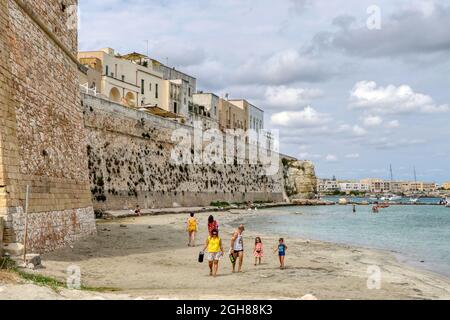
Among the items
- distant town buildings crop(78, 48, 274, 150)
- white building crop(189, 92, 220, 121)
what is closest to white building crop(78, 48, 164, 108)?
distant town buildings crop(78, 48, 274, 150)

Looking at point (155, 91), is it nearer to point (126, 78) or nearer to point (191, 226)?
point (126, 78)

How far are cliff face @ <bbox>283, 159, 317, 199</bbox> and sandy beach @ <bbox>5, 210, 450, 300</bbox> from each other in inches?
2636

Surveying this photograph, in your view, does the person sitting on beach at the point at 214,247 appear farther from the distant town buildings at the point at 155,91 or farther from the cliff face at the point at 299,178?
the cliff face at the point at 299,178

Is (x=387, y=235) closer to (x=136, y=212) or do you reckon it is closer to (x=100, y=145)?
(x=136, y=212)

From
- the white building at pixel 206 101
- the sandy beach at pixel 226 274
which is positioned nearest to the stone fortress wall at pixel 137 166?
the sandy beach at pixel 226 274

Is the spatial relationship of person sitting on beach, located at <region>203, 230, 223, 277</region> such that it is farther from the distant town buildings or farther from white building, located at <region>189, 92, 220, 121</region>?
white building, located at <region>189, 92, 220, 121</region>

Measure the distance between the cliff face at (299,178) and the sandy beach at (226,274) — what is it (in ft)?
220

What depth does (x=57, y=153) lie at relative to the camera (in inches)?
618

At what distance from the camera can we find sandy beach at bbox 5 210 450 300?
1048 centimetres

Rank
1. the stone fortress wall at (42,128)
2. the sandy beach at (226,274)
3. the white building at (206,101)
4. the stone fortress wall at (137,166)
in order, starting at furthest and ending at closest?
the white building at (206,101) < the stone fortress wall at (137,166) < the stone fortress wall at (42,128) < the sandy beach at (226,274)

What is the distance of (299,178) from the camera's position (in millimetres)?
90125

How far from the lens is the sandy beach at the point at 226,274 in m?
10.5
